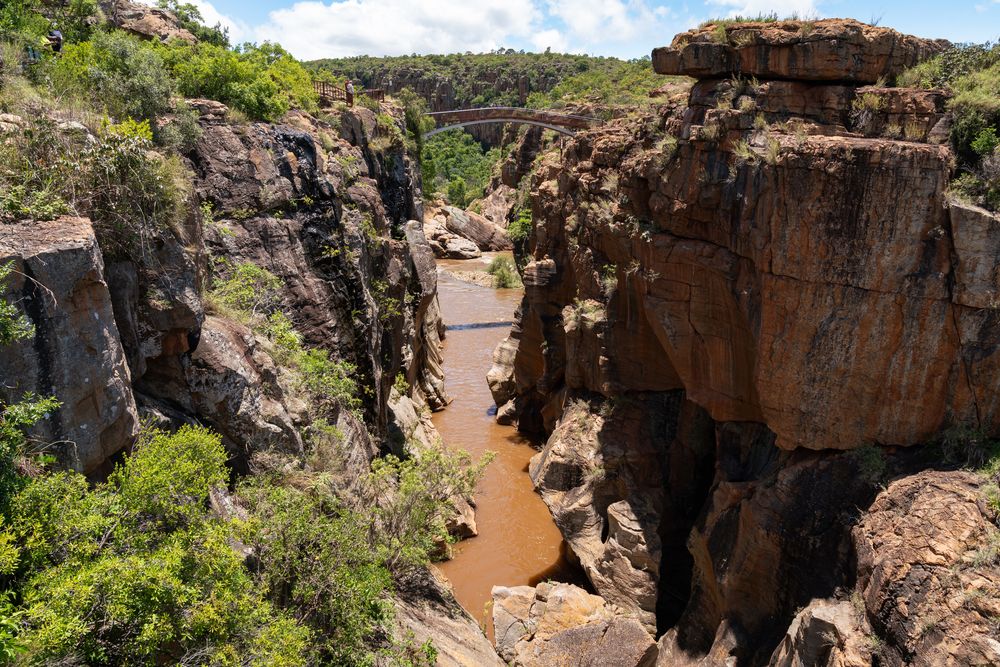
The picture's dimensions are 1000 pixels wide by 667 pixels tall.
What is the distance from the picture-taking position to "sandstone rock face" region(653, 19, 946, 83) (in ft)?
45.5

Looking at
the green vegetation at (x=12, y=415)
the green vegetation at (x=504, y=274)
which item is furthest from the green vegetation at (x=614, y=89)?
the green vegetation at (x=12, y=415)

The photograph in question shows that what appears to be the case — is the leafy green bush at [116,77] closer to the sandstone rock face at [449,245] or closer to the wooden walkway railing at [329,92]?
the wooden walkway railing at [329,92]

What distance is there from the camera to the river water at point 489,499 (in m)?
19.1

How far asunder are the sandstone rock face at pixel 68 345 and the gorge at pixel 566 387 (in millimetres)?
35

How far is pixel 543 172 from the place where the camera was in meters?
29.1

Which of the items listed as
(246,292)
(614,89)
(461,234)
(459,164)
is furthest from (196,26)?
(459,164)

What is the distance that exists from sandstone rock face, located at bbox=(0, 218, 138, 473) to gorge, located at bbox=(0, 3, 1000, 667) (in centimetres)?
3

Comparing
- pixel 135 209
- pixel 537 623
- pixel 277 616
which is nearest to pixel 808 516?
pixel 537 623

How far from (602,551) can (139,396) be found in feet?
41.7

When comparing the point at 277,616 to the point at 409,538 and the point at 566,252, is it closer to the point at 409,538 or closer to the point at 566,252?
the point at 409,538

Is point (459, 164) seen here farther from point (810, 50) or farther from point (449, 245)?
point (810, 50)

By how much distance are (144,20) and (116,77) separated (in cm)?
968

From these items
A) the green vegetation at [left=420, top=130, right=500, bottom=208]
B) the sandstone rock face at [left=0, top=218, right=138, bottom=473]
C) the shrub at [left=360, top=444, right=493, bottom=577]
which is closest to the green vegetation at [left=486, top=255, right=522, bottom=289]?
the green vegetation at [left=420, top=130, right=500, bottom=208]

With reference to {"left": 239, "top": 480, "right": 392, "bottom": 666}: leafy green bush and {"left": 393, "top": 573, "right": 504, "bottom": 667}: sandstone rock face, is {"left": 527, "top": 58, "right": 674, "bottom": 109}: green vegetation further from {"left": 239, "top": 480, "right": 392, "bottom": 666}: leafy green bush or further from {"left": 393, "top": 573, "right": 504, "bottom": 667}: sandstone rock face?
{"left": 239, "top": 480, "right": 392, "bottom": 666}: leafy green bush
